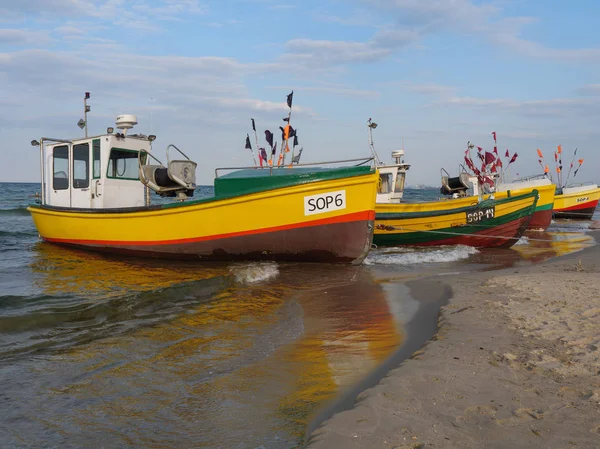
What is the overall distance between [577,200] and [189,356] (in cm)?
2854

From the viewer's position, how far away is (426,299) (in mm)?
7211

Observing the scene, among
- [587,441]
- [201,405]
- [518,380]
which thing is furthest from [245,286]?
[587,441]

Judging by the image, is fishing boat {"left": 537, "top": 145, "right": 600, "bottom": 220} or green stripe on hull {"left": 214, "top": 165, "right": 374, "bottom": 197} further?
fishing boat {"left": 537, "top": 145, "right": 600, "bottom": 220}

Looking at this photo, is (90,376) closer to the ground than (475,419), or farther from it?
closer to the ground

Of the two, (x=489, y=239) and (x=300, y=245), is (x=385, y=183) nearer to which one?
(x=489, y=239)

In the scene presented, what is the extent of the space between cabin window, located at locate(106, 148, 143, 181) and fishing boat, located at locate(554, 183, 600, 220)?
77.9ft

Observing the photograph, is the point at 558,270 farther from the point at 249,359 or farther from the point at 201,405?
the point at 201,405

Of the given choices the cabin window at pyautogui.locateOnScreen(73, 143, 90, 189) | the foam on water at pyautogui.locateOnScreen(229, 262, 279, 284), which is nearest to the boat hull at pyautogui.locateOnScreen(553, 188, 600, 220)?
the foam on water at pyautogui.locateOnScreen(229, 262, 279, 284)

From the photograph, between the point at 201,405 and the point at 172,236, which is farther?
the point at 172,236

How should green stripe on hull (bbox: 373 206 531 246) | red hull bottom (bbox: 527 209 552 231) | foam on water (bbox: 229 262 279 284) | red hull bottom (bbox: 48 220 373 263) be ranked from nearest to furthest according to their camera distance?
foam on water (bbox: 229 262 279 284)
red hull bottom (bbox: 48 220 373 263)
green stripe on hull (bbox: 373 206 531 246)
red hull bottom (bbox: 527 209 552 231)

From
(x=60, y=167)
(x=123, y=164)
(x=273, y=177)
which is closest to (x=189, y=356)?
(x=273, y=177)

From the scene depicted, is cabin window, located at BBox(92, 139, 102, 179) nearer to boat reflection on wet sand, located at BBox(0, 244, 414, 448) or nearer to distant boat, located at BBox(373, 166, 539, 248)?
boat reflection on wet sand, located at BBox(0, 244, 414, 448)

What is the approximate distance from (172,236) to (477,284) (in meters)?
5.89

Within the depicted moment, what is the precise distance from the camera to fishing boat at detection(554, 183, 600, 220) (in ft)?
92.0
